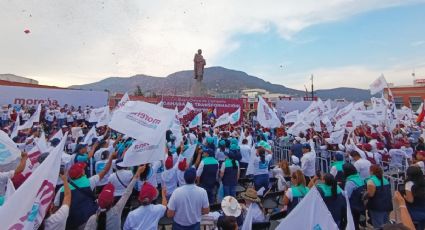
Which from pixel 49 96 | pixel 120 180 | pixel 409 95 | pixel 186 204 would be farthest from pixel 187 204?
pixel 409 95

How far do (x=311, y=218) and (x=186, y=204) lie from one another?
6.21 feet

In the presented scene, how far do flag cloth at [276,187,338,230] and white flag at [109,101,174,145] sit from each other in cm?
272

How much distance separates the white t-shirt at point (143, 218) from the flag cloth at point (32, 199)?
104cm

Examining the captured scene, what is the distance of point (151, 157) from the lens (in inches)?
203

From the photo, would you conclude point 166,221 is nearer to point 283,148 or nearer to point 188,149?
point 188,149

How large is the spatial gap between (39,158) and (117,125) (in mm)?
1430

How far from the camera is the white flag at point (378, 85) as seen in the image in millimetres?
12580

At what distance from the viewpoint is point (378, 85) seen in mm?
12734

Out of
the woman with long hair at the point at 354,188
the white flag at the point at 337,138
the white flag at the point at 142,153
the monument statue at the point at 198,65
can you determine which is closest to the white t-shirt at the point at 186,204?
the white flag at the point at 142,153

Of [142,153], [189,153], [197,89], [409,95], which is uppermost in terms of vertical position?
[197,89]

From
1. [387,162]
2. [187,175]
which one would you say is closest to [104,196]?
[187,175]

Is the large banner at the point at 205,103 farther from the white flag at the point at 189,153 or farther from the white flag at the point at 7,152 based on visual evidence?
the white flag at the point at 7,152

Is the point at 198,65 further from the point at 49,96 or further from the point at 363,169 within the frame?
the point at 363,169

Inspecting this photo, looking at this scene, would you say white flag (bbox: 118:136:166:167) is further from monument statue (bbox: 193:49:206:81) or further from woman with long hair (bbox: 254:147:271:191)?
monument statue (bbox: 193:49:206:81)
